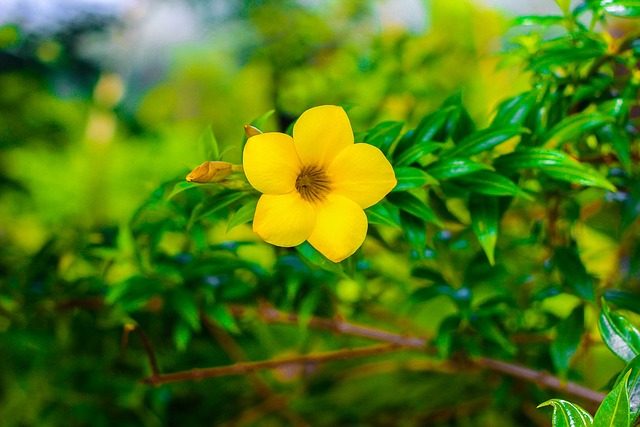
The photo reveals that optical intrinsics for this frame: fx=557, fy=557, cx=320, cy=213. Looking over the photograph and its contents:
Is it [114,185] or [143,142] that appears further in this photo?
[143,142]

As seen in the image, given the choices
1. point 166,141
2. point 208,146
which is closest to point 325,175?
point 208,146

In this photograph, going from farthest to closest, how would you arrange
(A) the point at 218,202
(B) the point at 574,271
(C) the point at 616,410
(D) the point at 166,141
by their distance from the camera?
1. (D) the point at 166,141
2. (B) the point at 574,271
3. (A) the point at 218,202
4. (C) the point at 616,410

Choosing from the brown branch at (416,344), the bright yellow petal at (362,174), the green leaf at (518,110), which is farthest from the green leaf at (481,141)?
the brown branch at (416,344)

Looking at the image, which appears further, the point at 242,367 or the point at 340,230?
the point at 242,367

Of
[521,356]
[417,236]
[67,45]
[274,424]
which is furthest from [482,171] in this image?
[67,45]

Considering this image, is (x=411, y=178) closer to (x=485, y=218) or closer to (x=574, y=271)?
(x=485, y=218)

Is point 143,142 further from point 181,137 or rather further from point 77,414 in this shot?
point 77,414

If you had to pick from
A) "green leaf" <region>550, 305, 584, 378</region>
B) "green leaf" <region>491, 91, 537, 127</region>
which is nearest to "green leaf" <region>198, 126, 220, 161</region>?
"green leaf" <region>491, 91, 537, 127</region>

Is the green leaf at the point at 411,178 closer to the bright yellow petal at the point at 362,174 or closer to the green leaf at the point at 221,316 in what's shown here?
the bright yellow petal at the point at 362,174
